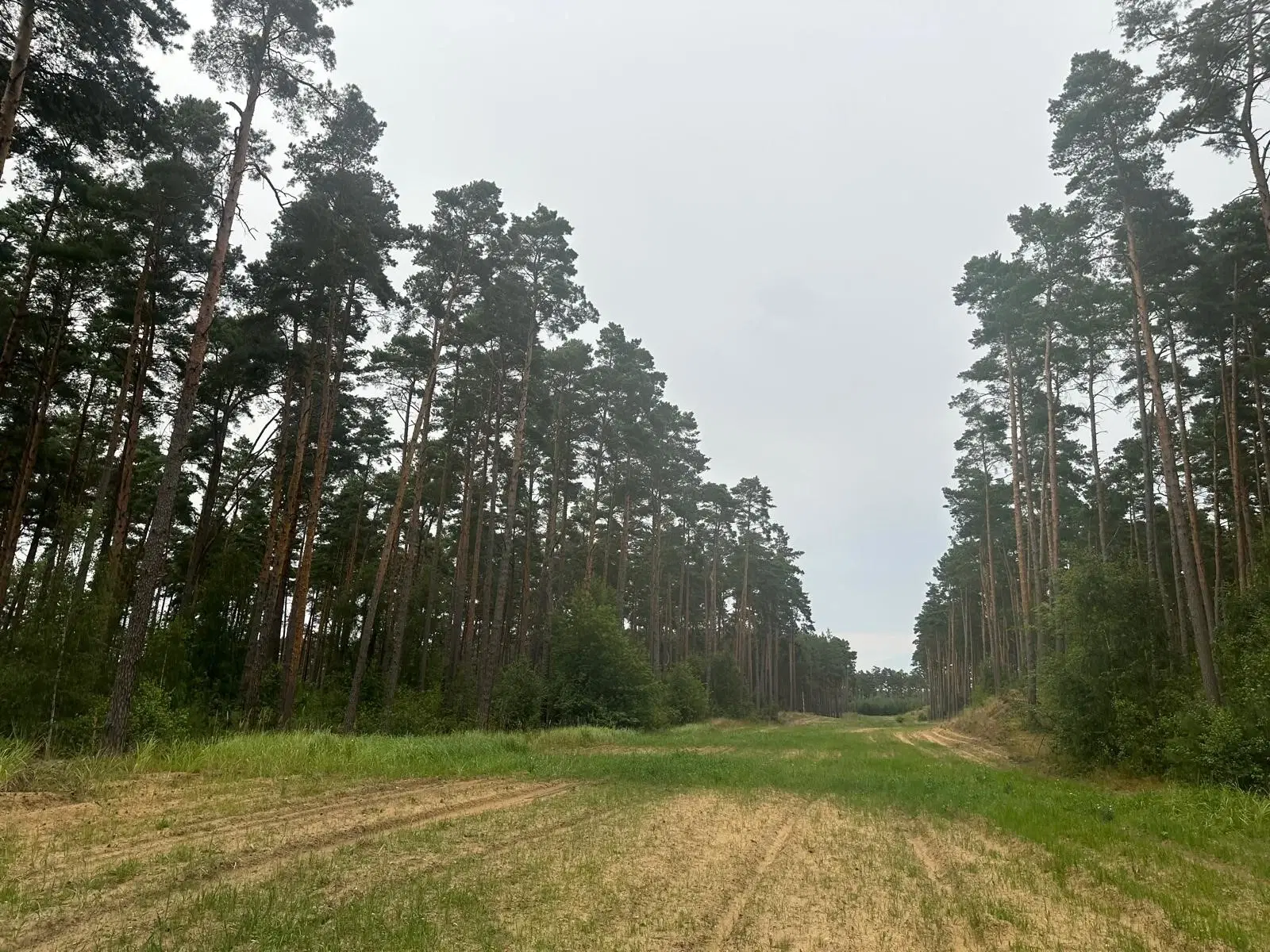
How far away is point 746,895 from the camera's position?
569cm

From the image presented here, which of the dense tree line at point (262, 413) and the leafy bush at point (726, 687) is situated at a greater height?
the dense tree line at point (262, 413)

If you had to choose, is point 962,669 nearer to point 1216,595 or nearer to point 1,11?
point 1216,595

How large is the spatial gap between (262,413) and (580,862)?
76.0ft

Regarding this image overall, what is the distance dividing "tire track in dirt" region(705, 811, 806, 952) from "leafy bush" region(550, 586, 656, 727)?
64.7ft

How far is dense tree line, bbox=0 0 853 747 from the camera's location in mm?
12609

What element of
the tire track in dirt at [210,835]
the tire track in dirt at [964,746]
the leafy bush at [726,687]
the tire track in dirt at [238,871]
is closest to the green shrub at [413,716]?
the tire track in dirt at [210,835]

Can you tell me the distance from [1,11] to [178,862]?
12.6 m

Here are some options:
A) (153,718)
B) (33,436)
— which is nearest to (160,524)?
(153,718)

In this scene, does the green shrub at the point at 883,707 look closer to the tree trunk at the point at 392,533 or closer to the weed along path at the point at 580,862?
the tree trunk at the point at 392,533

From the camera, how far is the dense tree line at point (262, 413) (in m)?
12.6

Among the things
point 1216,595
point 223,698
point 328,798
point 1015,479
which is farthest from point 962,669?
point 328,798

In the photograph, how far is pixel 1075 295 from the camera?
2341 centimetres

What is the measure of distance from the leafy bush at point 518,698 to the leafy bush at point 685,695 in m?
11.3

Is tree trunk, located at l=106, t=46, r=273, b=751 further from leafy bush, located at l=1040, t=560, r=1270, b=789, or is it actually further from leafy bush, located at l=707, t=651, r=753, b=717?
leafy bush, located at l=707, t=651, r=753, b=717
